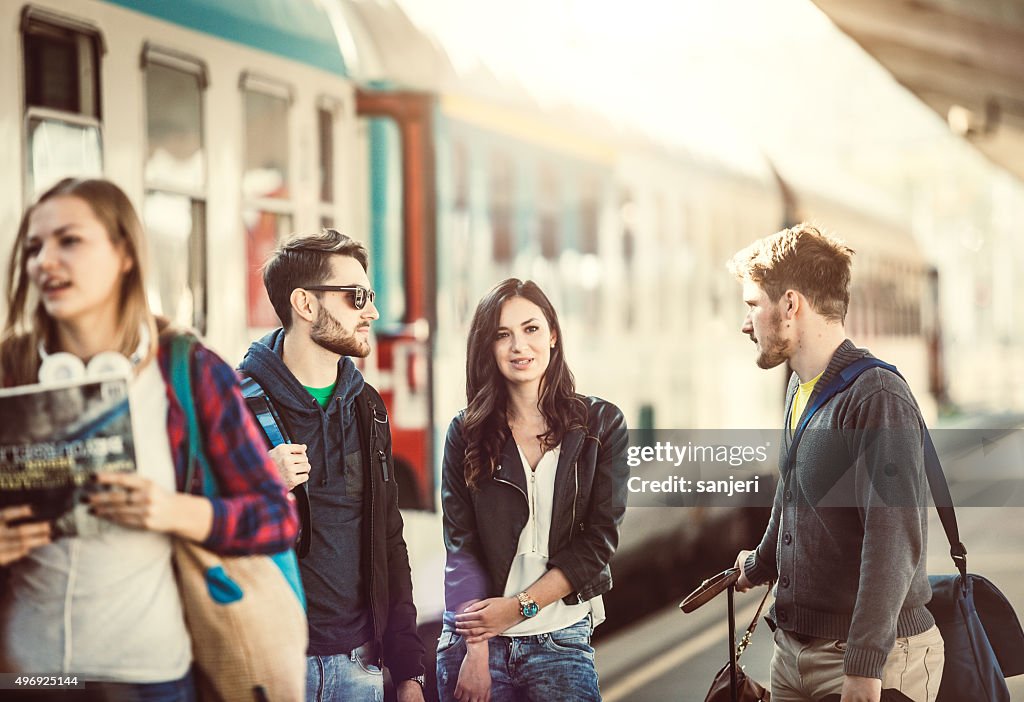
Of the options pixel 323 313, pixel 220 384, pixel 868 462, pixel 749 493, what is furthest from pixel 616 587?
pixel 220 384

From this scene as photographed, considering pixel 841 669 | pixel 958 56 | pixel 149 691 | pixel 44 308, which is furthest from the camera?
pixel 958 56

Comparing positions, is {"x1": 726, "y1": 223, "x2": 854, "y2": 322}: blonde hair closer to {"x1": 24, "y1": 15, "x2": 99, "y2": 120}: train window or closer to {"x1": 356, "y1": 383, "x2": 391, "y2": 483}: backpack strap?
{"x1": 356, "y1": 383, "x2": 391, "y2": 483}: backpack strap

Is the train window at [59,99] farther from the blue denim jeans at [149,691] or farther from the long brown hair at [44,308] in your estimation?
the blue denim jeans at [149,691]

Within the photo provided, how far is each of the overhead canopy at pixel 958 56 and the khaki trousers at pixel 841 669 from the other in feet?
5.08

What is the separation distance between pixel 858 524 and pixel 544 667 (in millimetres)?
918

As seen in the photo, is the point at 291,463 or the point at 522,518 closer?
the point at 291,463

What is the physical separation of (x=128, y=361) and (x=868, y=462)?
6.09ft

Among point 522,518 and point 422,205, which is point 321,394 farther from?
point 422,205

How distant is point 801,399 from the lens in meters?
3.32

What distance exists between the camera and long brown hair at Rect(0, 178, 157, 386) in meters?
2.84

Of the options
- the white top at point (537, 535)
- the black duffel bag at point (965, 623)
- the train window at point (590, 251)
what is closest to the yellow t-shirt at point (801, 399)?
the black duffel bag at point (965, 623)

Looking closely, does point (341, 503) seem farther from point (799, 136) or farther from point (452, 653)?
point (799, 136)

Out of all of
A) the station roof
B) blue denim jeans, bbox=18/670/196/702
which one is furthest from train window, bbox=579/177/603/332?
blue denim jeans, bbox=18/670/196/702

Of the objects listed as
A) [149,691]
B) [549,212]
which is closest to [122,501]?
[149,691]
